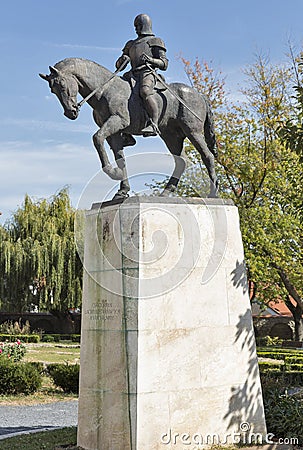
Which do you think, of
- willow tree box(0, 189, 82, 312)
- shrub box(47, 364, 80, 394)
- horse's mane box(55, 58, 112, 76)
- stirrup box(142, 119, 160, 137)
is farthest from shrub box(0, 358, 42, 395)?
willow tree box(0, 189, 82, 312)

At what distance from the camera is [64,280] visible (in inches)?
1219

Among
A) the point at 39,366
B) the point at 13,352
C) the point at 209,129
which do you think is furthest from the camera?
the point at 39,366

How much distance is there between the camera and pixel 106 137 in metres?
6.91

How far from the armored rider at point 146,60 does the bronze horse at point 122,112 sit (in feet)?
0.40

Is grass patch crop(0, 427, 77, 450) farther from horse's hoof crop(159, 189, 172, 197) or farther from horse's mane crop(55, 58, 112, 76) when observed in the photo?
horse's mane crop(55, 58, 112, 76)

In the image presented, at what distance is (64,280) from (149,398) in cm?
2524

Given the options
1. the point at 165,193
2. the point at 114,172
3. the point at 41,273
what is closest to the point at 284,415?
the point at 165,193

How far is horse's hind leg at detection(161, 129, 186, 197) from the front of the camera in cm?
729

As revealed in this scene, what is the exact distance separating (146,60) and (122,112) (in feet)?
2.41

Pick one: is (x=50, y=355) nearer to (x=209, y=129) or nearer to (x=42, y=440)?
(x=42, y=440)

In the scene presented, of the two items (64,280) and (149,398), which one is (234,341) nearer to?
(149,398)

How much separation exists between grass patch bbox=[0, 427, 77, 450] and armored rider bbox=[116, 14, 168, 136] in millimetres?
4058

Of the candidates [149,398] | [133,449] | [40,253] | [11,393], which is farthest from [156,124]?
[40,253]

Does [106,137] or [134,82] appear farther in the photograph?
[134,82]
